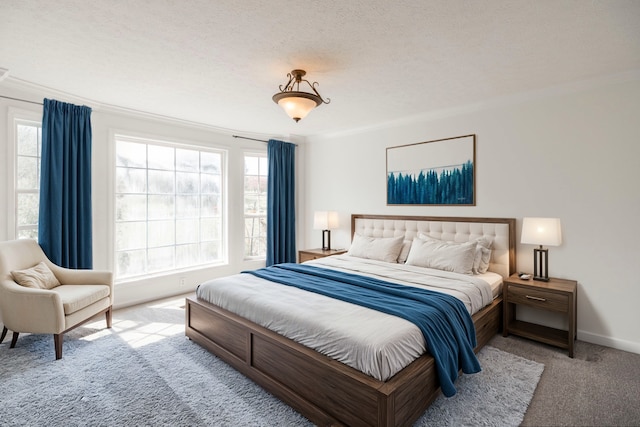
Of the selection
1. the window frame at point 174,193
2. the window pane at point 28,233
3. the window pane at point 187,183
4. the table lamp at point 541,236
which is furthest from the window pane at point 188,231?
the table lamp at point 541,236

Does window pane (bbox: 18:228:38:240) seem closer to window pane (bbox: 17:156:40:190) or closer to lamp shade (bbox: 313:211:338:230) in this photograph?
window pane (bbox: 17:156:40:190)

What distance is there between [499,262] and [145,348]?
372 centimetres

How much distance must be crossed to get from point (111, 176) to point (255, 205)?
7.07ft

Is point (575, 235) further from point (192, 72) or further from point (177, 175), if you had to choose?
point (177, 175)

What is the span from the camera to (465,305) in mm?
2646

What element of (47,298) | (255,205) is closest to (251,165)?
(255,205)

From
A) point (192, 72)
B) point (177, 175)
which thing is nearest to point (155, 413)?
point (192, 72)

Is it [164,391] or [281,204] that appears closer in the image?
[164,391]

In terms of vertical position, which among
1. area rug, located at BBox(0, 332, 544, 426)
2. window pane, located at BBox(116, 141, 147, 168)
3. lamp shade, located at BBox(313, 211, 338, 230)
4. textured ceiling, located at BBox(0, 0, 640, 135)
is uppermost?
textured ceiling, located at BBox(0, 0, 640, 135)

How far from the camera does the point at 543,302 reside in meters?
2.97

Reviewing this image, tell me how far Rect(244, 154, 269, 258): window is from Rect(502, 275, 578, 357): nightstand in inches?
149

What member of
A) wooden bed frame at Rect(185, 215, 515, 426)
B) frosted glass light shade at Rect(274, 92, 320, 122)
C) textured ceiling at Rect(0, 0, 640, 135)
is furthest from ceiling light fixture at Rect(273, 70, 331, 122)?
wooden bed frame at Rect(185, 215, 515, 426)

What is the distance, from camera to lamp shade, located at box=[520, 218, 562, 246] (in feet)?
9.95

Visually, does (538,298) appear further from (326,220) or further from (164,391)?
(164,391)
